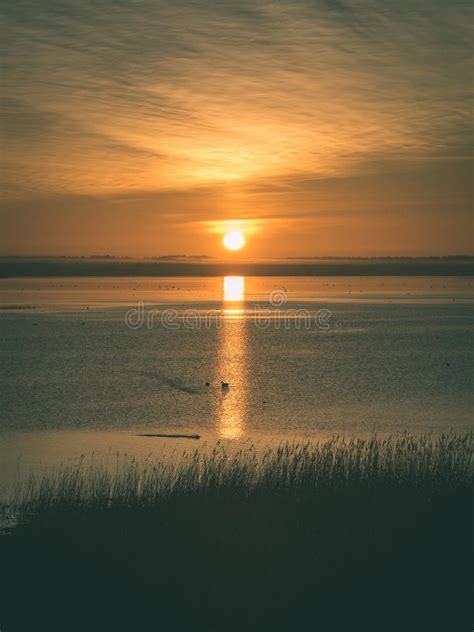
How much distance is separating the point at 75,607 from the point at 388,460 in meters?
6.95

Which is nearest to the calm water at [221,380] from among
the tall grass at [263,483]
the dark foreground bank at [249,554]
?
the tall grass at [263,483]

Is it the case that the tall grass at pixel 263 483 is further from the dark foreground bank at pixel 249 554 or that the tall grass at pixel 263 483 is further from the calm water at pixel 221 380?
the calm water at pixel 221 380

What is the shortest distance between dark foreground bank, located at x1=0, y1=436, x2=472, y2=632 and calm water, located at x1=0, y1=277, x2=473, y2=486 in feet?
Result: 20.1

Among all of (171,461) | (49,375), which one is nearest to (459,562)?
(171,461)

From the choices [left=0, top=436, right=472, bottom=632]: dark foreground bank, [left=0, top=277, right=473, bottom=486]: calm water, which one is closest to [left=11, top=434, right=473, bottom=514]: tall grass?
[left=0, top=436, right=472, bottom=632]: dark foreground bank

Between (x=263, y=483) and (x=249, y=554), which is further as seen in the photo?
(x=263, y=483)

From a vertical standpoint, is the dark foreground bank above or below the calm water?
below

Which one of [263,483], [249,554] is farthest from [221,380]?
[249,554]

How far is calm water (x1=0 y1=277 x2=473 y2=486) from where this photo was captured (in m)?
21.6

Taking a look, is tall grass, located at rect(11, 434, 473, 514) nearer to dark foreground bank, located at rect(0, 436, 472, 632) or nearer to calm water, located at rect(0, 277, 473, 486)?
dark foreground bank, located at rect(0, 436, 472, 632)

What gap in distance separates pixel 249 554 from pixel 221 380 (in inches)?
850

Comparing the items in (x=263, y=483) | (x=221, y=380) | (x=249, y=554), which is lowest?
(x=249, y=554)

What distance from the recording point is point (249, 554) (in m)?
10.3

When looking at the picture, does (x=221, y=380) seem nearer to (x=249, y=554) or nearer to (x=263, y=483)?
(x=263, y=483)
